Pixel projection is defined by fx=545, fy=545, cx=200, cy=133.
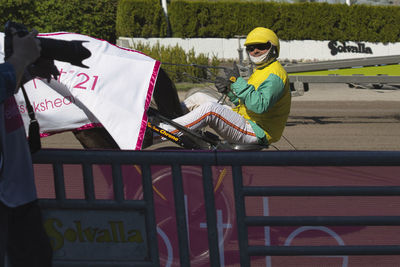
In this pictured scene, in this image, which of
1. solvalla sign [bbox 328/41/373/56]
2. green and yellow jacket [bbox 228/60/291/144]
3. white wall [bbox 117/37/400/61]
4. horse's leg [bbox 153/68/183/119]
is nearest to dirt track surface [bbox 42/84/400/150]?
green and yellow jacket [bbox 228/60/291/144]

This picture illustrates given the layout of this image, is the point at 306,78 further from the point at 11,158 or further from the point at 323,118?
the point at 11,158

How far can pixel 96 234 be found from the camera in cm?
281

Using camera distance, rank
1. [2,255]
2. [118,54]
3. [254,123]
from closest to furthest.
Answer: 1. [2,255]
2. [118,54]
3. [254,123]

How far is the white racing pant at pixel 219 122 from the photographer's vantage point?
4.65m

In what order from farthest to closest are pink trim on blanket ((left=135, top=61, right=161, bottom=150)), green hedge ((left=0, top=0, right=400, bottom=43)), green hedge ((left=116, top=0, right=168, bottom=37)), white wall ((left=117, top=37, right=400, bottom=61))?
white wall ((left=117, top=37, right=400, bottom=61)), green hedge ((left=0, top=0, right=400, bottom=43)), green hedge ((left=116, top=0, right=168, bottom=37)), pink trim on blanket ((left=135, top=61, right=161, bottom=150))

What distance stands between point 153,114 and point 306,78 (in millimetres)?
6433

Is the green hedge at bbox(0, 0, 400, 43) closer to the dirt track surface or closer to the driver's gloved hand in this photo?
the dirt track surface

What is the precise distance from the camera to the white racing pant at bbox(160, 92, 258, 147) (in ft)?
15.3

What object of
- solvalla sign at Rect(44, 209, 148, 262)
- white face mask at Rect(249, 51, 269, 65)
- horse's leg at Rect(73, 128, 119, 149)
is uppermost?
white face mask at Rect(249, 51, 269, 65)

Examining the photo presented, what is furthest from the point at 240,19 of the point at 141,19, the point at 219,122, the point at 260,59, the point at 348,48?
the point at 219,122

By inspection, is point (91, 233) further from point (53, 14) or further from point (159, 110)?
point (53, 14)

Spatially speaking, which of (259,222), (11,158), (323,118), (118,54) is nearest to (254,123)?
(118,54)

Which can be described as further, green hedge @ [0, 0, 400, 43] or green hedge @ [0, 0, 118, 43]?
green hedge @ [0, 0, 400, 43]

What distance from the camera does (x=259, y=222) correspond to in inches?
108
